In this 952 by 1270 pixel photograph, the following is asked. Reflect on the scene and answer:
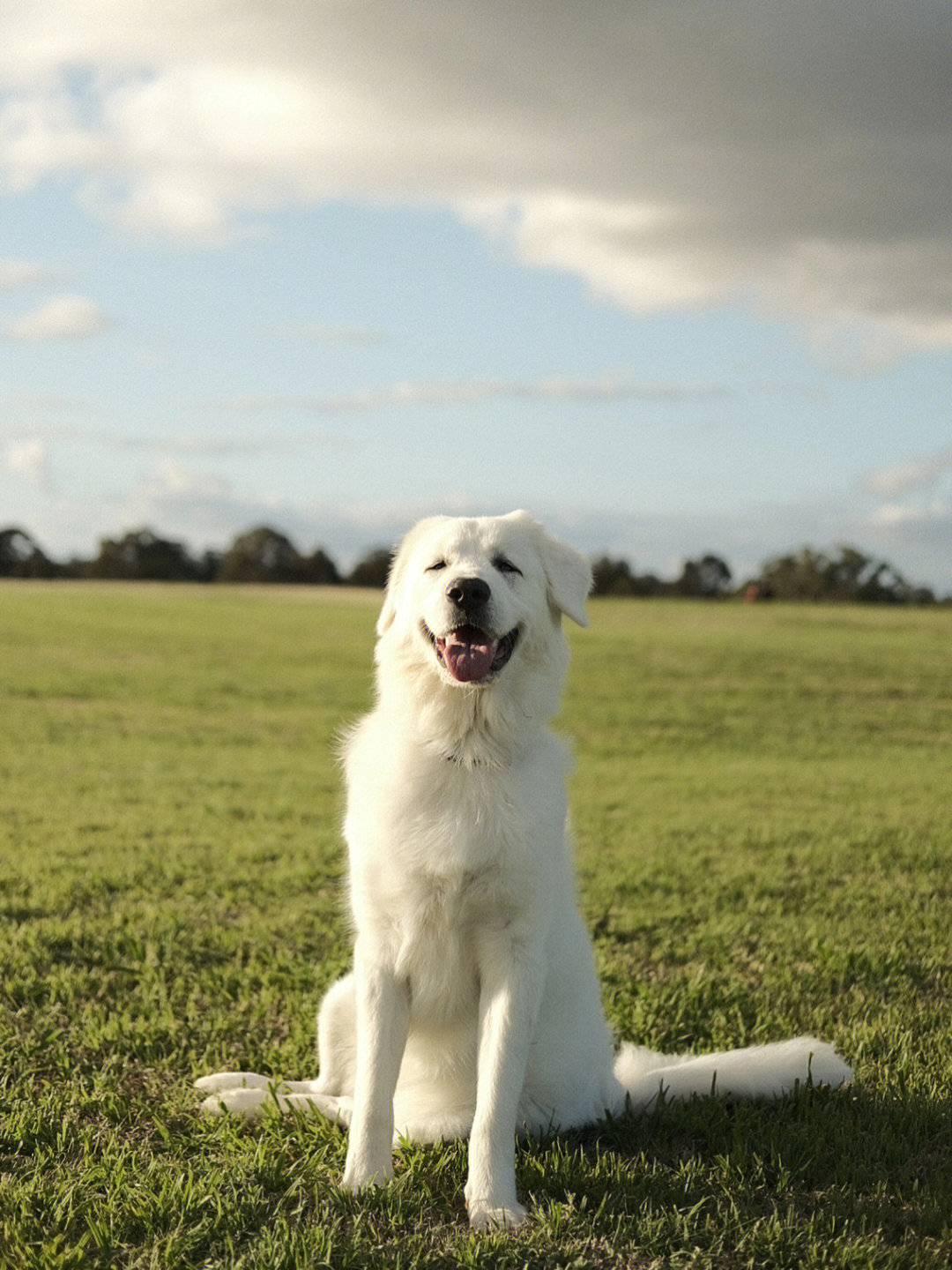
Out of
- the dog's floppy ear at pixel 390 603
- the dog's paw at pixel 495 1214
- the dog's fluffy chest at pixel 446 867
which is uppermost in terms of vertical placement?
the dog's floppy ear at pixel 390 603

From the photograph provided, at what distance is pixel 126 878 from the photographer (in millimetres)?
7844

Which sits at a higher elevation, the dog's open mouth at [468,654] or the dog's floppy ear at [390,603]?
the dog's floppy ear at [390,603]

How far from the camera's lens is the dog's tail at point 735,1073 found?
4.28 m

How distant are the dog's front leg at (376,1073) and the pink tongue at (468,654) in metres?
0.94

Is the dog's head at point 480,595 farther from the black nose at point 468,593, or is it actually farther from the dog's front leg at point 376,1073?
the dog's front leg at point 376,1073

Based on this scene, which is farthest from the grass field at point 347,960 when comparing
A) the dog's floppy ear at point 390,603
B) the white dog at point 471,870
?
the dog's floppy ear at point 390,603

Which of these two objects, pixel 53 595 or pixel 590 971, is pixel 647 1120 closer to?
pixel 590 971

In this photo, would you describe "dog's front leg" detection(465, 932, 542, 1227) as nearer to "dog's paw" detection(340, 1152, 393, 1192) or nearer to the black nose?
"dog's paw" detection(340, 1152, 393, 1192)

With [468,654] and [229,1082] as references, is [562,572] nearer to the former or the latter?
[468,654]

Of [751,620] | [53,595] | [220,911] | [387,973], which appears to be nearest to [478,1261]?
[387,973]

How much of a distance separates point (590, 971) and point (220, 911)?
147 inches

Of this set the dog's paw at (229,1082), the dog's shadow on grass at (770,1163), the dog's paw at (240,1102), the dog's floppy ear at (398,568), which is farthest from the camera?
the dog's paw at (229,1082)

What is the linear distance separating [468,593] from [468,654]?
206 millimetres

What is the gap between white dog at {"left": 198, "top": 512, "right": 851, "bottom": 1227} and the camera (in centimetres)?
354
